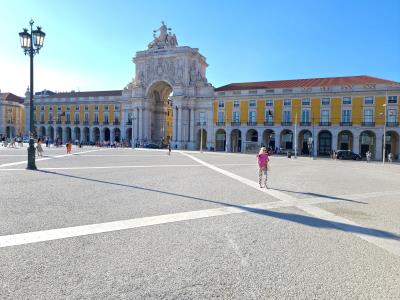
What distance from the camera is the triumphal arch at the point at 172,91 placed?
202 feet

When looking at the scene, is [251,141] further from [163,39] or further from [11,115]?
[11,115]

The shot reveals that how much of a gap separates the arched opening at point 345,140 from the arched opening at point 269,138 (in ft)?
36.7

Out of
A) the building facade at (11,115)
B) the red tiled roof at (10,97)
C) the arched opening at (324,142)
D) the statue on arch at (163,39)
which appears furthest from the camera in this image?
the red tiled roof at (10,97)

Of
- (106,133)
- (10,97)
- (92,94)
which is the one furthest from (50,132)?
(10,97)

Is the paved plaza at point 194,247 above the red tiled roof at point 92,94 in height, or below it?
below

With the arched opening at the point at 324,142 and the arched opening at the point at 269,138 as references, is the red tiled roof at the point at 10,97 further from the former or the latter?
the arched opening at the point at 324,142

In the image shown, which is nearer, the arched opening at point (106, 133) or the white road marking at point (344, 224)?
the white road marking at point (344, 224)

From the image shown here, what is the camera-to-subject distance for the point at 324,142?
5372 cm

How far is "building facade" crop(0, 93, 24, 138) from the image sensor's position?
291 ft

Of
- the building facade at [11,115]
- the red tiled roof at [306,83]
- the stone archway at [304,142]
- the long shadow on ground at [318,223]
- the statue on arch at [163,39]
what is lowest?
the long shadow on ground at [318,223]

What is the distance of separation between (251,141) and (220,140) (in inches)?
266

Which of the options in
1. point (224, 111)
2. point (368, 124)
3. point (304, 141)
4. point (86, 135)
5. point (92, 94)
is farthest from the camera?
point (92, 94)

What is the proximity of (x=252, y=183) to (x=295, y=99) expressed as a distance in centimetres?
4443

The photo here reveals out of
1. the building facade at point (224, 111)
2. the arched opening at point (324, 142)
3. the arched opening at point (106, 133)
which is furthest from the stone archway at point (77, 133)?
the arched opening at point (324, 142)
